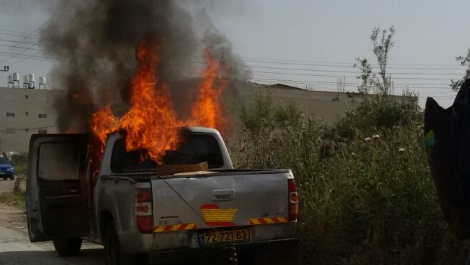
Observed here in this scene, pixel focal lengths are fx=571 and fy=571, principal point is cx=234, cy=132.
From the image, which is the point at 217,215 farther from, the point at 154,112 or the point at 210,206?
the point at 154,112

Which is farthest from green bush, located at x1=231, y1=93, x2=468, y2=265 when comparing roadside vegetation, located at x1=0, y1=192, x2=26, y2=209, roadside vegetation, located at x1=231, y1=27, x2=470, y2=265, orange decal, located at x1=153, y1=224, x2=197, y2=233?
roadside vegetation, located at x1=0, y1=192, x2=26, y2=209

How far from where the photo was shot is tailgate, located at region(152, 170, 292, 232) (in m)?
5.90

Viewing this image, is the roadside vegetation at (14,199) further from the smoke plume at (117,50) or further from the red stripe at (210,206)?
the red stripe at (210,206)

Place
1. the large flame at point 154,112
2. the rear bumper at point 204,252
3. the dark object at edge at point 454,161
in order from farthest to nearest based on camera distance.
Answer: the large flame at point 154,112, the rear bumper at point 204,252, the dark object at edge at point 454,161

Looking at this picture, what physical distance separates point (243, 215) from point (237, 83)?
15.7ft

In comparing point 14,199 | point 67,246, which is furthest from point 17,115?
point 67,246

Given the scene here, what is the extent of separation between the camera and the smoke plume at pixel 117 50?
9.40m

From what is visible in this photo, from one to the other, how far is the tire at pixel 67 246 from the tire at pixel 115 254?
97.4 inches

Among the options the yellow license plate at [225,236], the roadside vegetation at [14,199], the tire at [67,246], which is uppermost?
the yellow license plate at [225,236]

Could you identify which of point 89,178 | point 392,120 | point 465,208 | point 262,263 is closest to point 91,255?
point 89,178

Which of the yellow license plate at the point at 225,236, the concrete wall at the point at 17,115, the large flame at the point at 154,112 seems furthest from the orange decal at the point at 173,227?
the concrete wall at the point at 17,115

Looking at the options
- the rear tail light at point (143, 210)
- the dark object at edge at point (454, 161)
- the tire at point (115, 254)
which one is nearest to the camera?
the dark object at edge at point (454, 161)

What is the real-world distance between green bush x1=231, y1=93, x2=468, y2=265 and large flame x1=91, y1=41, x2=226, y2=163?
4.90ft

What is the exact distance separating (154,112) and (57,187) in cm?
192
